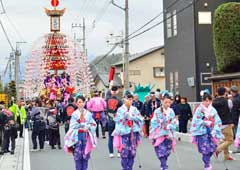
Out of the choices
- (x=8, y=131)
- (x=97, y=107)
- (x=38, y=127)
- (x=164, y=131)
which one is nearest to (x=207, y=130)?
(x=164, y=131)

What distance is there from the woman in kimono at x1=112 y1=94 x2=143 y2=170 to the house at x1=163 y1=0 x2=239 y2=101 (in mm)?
15115

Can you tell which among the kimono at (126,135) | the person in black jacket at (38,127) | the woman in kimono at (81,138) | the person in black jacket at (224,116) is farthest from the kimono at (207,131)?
the person in black jacket at (38,127)

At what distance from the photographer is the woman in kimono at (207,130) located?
9.76 meters

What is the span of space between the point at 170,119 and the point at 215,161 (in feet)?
8.81

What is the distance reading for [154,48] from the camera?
155 feet

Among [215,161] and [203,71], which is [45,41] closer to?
[203,71]

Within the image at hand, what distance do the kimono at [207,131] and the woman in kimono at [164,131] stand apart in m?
0.55

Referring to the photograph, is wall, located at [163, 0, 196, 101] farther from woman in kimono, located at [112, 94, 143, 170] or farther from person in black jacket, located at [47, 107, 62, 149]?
woman in kimono, located at [112, 94, 143, 170]

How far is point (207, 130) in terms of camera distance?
9.84 meters

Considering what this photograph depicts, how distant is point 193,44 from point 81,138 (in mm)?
17588

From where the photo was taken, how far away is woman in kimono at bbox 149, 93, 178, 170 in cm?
966

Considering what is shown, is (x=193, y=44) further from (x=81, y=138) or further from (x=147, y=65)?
(x=147, y=65)

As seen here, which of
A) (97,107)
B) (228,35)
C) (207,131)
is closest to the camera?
(207,131)

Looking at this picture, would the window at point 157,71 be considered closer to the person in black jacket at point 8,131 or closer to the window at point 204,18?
the window at point 204,18
